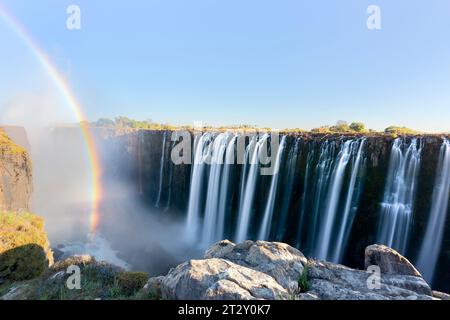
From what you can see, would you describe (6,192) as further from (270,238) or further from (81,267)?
(270,238)

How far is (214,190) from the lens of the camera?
1081 inches

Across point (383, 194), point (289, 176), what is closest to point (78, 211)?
point (289, 176)

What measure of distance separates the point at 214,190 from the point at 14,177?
1677cm

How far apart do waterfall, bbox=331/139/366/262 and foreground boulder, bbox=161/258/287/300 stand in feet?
47.9

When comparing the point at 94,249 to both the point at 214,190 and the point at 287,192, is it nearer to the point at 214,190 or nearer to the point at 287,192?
the point at 214,190

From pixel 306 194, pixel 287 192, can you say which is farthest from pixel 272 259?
pixel 287 192

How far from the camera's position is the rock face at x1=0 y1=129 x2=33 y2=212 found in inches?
613

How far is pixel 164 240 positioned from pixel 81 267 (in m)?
20.0

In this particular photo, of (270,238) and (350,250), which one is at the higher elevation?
(350,250)

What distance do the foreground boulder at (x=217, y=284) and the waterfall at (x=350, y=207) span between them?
47.9 ft

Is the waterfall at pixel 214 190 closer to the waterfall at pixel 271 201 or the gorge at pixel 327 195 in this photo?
the gorge at pixel 327 195

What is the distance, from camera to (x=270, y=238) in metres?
22.2

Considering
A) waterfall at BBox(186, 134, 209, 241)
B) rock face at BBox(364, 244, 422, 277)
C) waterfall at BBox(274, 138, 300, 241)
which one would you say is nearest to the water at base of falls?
waterfall at BBox(186, 134, 209, 241)

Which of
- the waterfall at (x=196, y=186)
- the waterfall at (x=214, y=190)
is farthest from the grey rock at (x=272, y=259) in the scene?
the waterfall at (x=196, y=186)
